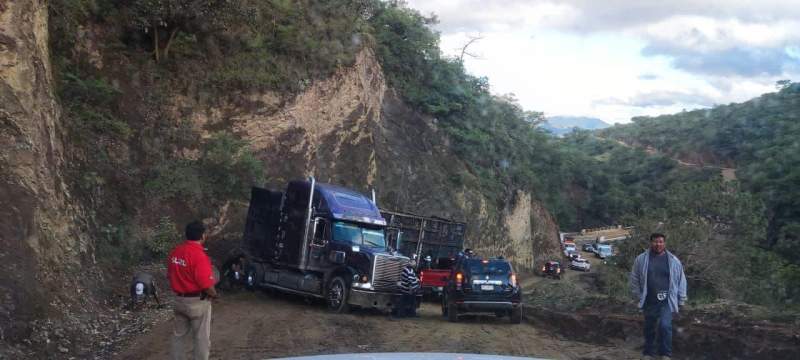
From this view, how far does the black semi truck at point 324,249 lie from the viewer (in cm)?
1736

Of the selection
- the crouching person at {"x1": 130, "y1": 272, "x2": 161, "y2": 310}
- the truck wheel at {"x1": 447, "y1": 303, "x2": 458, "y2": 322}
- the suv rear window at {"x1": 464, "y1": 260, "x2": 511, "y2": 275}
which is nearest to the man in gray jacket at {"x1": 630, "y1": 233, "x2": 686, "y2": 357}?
the suv rear window at {"x1": 464, "y1": 260, "x2": 511, "y2": 275}

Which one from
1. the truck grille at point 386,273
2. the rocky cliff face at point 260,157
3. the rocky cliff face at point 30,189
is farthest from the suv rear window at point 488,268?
the rocky cliff face at point 30,189

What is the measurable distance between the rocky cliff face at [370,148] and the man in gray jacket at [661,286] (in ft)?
54.3

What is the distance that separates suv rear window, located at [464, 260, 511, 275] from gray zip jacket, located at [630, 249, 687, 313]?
711 centimetres

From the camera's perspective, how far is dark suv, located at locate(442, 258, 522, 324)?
16.9m

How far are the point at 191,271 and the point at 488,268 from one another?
406 inches

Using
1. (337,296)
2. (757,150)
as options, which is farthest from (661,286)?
(757,150)

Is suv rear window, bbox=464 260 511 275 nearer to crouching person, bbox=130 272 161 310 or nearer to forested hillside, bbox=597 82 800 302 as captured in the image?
crouching person, bbox=130 272 161 310

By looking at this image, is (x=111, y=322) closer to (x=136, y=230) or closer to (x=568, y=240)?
(x=136, y=230)

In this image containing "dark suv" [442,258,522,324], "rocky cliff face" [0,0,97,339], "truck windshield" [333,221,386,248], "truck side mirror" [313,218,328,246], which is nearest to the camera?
"rocky cliff face" [0,0,97,339]

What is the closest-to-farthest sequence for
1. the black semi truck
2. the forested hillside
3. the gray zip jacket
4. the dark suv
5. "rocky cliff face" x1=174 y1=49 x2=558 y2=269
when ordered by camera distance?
the gray zip jacket, the dark suv, the black semi truck, "rocky cliff face" x1=174 y1=49 x2=558 y2=269, the forested hillside

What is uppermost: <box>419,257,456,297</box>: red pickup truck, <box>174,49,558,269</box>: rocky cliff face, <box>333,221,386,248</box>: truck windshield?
<box>174,49,558,269</box>: rocky cliff face

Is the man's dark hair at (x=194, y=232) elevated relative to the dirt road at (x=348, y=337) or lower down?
elevated

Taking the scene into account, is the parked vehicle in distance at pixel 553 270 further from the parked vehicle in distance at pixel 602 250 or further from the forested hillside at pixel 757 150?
the parked vehicle in distance at pixel 602 250
